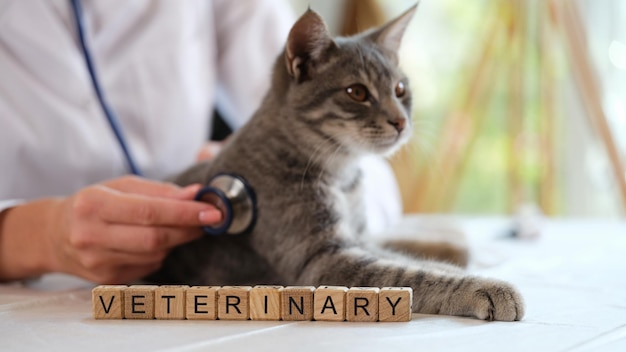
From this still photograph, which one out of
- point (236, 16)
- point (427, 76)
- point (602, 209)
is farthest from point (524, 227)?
point (427, 76)

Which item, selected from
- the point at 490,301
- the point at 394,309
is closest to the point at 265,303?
the point at 394,309

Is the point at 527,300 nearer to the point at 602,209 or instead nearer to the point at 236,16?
the point at 236,16

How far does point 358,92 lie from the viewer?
0.93 m

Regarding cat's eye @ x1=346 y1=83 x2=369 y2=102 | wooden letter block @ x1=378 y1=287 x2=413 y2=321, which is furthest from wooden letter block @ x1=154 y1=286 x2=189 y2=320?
cat's eye @ x1=346 y1=83 x2=369 y2=102

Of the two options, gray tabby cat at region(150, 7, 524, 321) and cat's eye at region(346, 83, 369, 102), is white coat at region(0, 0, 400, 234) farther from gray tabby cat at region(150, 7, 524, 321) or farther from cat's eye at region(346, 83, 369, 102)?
cat's eye at region(346, 83, 369, 102)

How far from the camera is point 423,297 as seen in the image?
2.46ft

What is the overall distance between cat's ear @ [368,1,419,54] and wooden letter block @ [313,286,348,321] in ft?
1.53

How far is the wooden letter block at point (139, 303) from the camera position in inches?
28.0

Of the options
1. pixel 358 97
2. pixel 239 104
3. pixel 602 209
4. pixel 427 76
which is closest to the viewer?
pixel 358 97

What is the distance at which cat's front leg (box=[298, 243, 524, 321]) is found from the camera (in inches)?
27.3

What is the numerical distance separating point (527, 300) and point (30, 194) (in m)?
0.87

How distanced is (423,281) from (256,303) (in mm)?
201

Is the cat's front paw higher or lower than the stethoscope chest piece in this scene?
lower

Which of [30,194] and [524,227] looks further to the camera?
[524,227]
